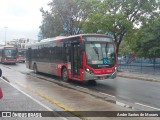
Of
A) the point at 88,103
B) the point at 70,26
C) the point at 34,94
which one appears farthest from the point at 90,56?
the point at 70,26

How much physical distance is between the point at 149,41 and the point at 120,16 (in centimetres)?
357

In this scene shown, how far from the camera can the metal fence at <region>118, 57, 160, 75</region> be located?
26.2 metres

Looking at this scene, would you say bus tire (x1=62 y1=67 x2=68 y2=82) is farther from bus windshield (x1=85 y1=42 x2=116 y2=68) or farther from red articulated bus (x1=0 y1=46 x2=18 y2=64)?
red articulated bus (x1=0 y1=46 x2=18 y2=64)

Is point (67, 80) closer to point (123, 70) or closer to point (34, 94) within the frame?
point (34, 94)

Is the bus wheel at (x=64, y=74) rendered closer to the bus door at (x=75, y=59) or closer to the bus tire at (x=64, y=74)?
the bus tire at (x=64, y=74)

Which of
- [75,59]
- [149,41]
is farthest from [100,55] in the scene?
[149,41]

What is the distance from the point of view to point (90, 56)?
16797 mm

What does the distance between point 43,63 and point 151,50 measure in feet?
31.6

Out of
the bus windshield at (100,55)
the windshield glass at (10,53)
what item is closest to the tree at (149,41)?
the bus windshield at (100,55)

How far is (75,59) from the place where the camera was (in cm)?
1777

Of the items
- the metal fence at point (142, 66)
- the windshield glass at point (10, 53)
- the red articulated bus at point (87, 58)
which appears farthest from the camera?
the windshield glass at point (10, 53)

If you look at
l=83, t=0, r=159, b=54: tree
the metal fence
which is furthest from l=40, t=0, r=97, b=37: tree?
the metal fence

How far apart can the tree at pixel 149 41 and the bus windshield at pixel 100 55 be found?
10.4 m

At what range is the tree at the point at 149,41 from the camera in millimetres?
27109
